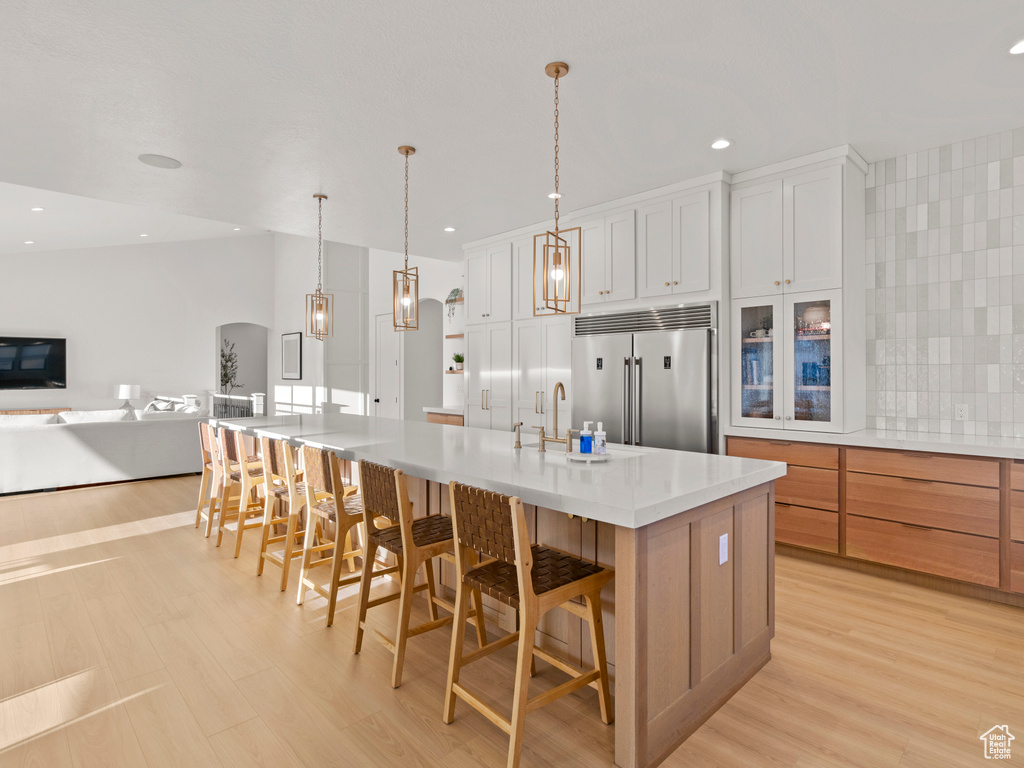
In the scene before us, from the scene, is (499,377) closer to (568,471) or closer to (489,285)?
(489,285)

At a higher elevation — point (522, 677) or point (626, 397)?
point (626, 397)

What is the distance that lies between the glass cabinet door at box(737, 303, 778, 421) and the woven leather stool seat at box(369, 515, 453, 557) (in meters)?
2.47

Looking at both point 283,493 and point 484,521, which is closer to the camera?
point 484,521

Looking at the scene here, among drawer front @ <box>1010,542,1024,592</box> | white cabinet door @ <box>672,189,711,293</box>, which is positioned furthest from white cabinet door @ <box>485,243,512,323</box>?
drawer front @ <box>1010,542,1024,592</box>

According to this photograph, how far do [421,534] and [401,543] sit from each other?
0.10m

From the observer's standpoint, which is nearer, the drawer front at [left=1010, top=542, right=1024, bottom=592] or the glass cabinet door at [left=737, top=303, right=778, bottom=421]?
the drawer front at [left=1010, top=542, right=1024, bottom=592]

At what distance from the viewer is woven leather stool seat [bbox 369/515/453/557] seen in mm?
2328

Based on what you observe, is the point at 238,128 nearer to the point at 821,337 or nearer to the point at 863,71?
the point at 863,71

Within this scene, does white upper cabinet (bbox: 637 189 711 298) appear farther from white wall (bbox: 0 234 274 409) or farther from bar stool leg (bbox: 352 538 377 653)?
white wall (bbox: 0 234 274 409)

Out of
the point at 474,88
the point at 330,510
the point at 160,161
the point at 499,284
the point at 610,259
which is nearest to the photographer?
the point at 474,88

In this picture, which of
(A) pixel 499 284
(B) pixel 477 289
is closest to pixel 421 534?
(A) pixel 499 284

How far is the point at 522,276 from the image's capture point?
5410 millimetres

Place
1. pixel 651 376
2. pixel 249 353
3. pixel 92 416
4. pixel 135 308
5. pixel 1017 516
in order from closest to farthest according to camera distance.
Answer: pixel 1017 516
pixel 651 376
pixel 92 416
pixel 135 308
pixel 249 353

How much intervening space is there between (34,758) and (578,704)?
1917 millimetres
